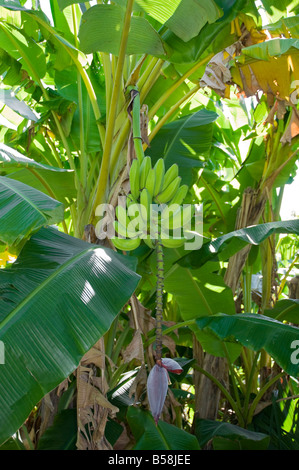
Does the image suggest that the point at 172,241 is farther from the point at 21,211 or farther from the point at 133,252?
the point at 133,252

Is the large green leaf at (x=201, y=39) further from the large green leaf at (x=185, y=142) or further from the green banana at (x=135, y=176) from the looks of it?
the green banana at (x=135, y=176)

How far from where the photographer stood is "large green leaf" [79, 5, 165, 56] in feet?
5.21

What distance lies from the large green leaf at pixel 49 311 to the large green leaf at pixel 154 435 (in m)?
0.57

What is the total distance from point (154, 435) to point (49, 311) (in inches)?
27.2

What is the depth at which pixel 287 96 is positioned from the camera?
1863mm

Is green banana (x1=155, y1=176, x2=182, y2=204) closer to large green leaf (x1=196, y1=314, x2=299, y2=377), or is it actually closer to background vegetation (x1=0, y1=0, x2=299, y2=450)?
background vegetation (x1=0, y1=0, x2=299, y2=450)

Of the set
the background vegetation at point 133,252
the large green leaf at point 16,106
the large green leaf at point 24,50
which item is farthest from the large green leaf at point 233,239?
the large green leaf at point 24,50

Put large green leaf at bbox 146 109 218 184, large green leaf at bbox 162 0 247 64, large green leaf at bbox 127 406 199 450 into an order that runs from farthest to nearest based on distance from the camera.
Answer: large green leaf at bbox 146 109 218 184 → large green leaf at bbox 162 0 247 64 → large green leaf at bbox 127 406 199 450

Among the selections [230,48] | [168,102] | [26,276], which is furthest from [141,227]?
[168,102]

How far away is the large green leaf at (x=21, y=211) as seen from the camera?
45.4 inches

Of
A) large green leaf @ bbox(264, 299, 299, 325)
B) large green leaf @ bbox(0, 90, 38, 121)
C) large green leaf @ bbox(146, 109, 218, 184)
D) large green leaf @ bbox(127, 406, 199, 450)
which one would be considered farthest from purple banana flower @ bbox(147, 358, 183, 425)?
large green leaf @ bbox(0, 90, 38, 121)

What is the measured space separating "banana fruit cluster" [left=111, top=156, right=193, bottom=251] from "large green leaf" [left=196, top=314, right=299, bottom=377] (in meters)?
0.34

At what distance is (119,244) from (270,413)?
1.26 metres

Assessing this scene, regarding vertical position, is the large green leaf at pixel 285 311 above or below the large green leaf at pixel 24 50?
below
